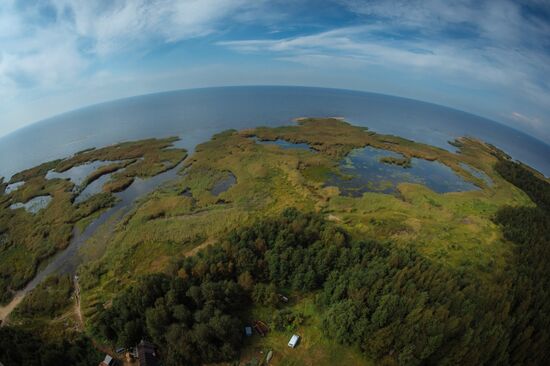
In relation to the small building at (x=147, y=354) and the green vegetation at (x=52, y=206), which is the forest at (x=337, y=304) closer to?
the small building at (x=147, y=354)

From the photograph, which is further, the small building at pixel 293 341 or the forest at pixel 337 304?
the small building at pixel 293 341

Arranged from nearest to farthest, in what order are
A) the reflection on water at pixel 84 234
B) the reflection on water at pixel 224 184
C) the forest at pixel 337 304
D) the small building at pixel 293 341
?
the forest at pixel 337 304
the small building at pixel 293 341
the reflection on water at pixel 84 234
the reflection on water at pixel 224 184

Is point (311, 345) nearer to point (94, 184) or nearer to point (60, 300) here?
point (60, 300)

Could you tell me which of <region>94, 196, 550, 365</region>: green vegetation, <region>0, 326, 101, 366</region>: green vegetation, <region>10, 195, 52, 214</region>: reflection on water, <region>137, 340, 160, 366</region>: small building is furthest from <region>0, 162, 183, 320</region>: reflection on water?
<region>137, 340, 160, 366</region>: small building

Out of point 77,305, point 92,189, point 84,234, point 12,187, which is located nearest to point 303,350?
point 77,305

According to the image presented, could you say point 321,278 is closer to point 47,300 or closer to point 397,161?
point 47,300

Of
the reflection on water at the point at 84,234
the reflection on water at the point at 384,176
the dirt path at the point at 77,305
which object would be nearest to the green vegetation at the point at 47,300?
the dirt path at the point at 77,305

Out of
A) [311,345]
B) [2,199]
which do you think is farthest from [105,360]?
[2,199]
